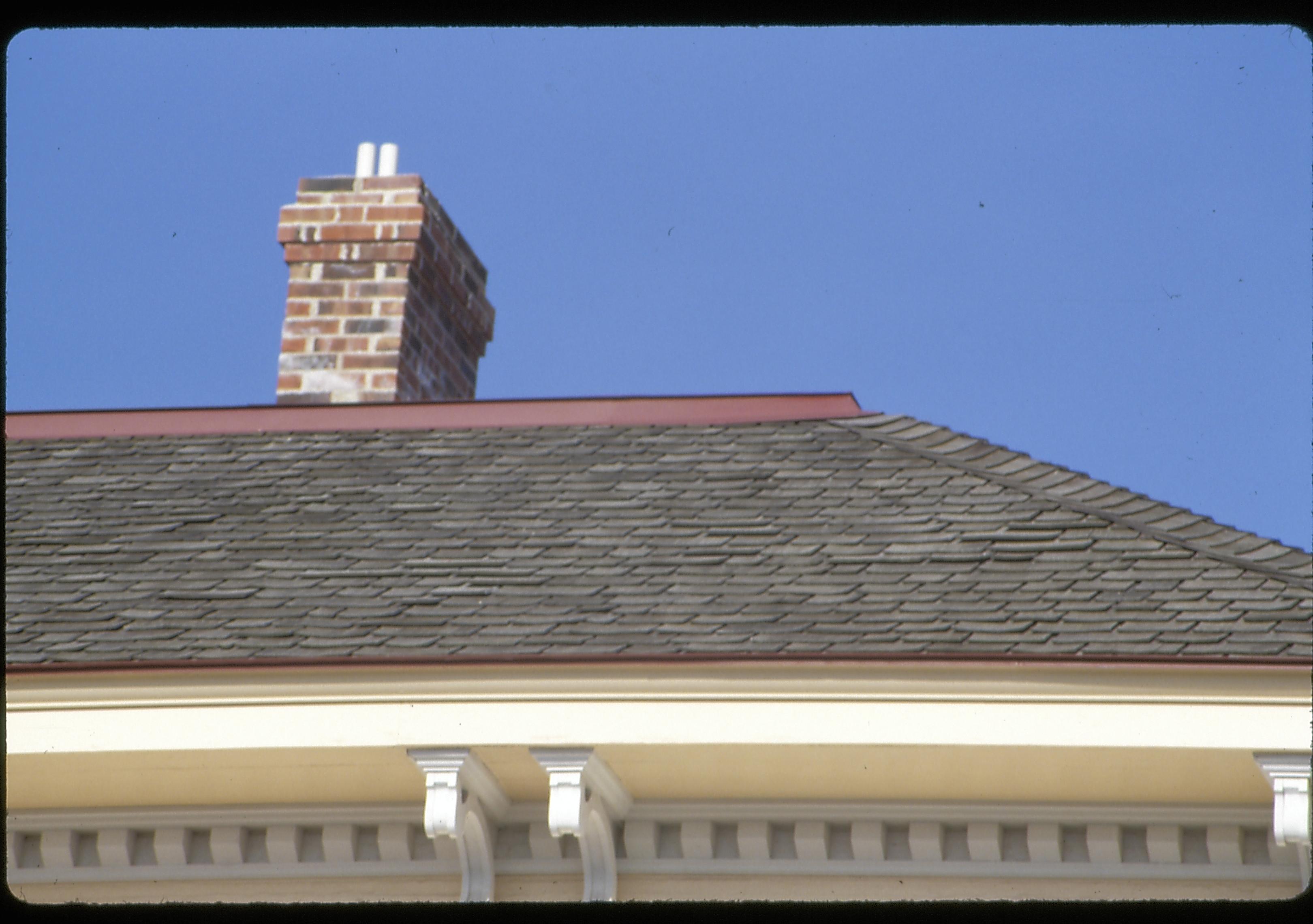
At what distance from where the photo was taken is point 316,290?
33.9 feet

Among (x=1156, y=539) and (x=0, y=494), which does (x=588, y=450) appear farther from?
(x=0, y=494)

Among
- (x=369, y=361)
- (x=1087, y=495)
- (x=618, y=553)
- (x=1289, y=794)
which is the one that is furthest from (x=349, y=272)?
(x=1289, y=794)

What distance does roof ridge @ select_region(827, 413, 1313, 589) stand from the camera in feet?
21.6

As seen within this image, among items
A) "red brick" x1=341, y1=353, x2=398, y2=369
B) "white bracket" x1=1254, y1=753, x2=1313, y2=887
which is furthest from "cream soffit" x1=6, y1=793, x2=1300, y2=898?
"red brick" x1=341, y1=353, x2=398, y2=369

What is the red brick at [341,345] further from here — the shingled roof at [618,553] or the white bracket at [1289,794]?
the white bracket at [1289,794]

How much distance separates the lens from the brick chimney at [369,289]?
33.1 ft

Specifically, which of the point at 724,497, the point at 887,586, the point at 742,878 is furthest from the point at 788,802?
the point at 724,497

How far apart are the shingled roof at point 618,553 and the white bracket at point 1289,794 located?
1.15 ft

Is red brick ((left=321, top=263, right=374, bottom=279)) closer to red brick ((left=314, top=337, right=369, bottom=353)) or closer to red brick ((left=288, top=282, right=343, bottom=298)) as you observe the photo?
red brick ((left=288, top=282, right=343, bottom=298))

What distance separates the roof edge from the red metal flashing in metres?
2.81

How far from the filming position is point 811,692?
18.9 feet

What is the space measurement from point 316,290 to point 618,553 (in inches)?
157

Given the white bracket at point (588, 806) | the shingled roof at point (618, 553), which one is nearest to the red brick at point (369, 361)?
the shingled roof at point (618, 553)

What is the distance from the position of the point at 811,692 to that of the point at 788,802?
1.90ft
